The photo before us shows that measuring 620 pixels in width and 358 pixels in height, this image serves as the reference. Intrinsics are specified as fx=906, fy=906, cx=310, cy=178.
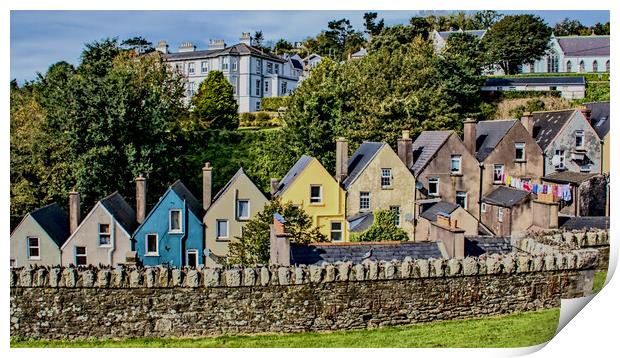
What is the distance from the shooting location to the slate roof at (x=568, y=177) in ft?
35.3

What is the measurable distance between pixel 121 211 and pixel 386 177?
120 inches

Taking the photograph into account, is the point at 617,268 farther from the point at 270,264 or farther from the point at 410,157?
the point at 270,264

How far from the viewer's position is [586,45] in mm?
10625

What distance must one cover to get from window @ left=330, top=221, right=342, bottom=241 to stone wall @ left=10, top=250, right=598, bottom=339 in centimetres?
101

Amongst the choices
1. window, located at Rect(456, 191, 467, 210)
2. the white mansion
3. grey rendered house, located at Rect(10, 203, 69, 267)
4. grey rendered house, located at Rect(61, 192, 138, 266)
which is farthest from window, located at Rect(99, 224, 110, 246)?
window, located at Rect(456, 191, 467, 210)

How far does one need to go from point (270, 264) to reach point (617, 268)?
4.21m

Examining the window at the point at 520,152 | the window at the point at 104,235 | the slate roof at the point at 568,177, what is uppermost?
the window at the point at 520,152

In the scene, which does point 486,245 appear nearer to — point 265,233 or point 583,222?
point 583,222

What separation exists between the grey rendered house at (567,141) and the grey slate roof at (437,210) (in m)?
1.33

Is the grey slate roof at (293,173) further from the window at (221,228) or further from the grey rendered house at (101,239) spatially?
the grey rendered house at (101,239)

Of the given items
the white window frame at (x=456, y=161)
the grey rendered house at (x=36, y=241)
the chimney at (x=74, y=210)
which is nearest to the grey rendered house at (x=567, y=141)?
the white window frame at (x=456, y=161)

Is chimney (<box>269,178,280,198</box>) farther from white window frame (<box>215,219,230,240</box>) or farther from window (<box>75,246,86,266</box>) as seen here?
window (<box>75,246,86,266</box>)

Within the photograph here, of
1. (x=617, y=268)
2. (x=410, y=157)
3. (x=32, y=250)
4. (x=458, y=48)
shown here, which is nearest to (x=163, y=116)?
(x=32, y=250)

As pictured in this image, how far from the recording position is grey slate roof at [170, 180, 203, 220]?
10055mm
